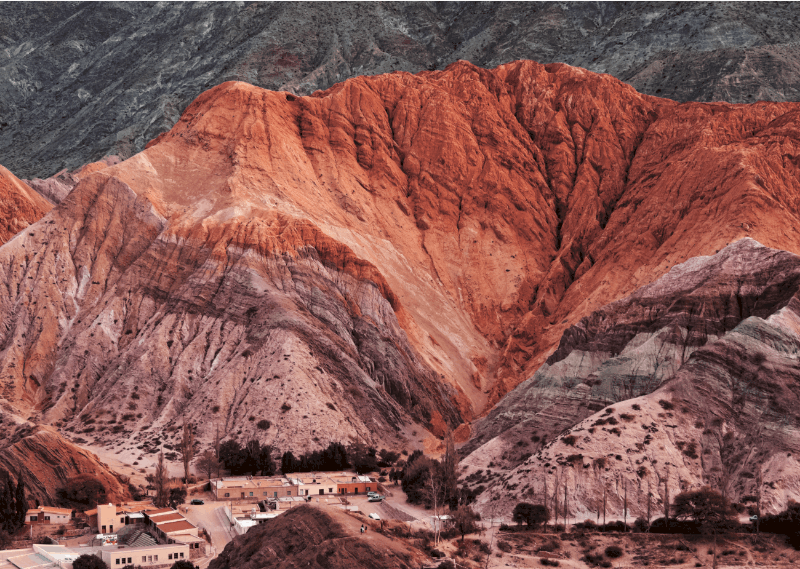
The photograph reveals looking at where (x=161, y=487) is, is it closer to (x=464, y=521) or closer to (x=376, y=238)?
(x=464, y=521)

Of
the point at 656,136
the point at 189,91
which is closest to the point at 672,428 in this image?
the point at 656,136

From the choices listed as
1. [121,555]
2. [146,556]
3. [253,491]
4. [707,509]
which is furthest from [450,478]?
[121,555]

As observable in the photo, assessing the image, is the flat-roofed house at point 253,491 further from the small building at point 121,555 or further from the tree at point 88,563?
the tree at point 88,563

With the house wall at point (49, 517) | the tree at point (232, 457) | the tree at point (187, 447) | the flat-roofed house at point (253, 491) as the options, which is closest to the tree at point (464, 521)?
the flat-roofed house at point (253, 491)

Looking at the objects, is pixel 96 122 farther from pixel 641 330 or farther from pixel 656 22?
pixel 641 330

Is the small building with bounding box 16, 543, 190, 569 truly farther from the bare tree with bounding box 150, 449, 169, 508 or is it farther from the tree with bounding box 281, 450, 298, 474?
the tree with bounding box 281, 450, 298, 474
